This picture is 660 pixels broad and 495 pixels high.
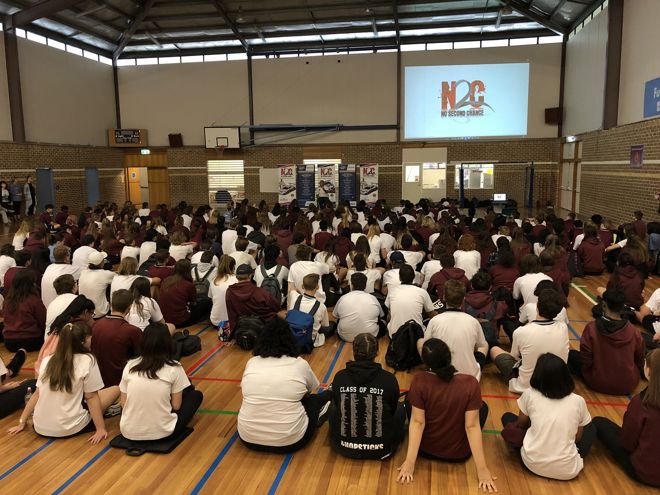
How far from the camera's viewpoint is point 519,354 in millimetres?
5137

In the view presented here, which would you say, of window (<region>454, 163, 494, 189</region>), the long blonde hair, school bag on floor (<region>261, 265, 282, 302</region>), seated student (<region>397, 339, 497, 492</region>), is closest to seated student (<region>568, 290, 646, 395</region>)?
seated student (<region>397, 339, 497, 492</region>)

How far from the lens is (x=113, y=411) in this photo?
16.8ft

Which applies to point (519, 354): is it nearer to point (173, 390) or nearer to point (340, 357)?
point (340, 357)

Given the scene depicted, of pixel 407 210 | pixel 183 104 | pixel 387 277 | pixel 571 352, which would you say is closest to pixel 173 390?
pixel 387 277

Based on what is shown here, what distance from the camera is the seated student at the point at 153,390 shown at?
4207 mm

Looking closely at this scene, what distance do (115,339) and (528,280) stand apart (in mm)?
4798

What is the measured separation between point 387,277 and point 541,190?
17985mm

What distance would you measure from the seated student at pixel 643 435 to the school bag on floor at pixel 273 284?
4.62 meters

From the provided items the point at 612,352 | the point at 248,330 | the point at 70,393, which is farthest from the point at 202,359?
the point at 612,352

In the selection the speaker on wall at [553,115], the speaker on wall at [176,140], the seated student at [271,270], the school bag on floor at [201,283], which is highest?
the speaker on wall at [553,115]

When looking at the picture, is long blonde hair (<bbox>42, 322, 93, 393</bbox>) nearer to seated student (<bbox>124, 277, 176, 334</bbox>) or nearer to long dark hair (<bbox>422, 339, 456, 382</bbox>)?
seated student (<bbox>124, 277, 176, 334</bbox>)

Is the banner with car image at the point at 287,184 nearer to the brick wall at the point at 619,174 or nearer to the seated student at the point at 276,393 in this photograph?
the brick wall at the point at 619,174

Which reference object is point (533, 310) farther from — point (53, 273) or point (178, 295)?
point (53, 273)

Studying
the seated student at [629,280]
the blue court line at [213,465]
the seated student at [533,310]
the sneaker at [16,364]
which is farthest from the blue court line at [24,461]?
the seated student at [629,280]
